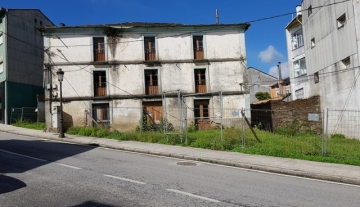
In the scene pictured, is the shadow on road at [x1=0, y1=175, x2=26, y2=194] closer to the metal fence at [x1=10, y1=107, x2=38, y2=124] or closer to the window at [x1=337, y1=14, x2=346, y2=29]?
the window at [x1=337, y1=14, x2=346, y2=29]

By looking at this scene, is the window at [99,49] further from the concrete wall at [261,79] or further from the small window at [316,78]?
the concrete wall at [261,79]

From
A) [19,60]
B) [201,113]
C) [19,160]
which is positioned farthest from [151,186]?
[19,60]

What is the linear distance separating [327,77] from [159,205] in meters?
18.8

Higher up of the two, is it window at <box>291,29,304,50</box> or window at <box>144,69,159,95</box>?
window at <box>291,29,304,50</box>

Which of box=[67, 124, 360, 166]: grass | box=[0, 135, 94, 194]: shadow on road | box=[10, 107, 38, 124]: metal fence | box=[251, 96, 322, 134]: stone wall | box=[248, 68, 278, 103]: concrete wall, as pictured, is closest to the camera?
box=[0, 135, 94, 194]: shadow on road

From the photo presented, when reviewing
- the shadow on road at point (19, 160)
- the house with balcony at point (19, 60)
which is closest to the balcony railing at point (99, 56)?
the house with balcony at point (19, 60)

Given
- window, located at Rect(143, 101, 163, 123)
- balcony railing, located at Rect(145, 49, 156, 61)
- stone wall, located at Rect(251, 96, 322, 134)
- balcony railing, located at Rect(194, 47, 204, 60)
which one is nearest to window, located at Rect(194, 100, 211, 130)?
window, located at Rect(143, 101, 163, 123)

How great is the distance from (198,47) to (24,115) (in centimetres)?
1816

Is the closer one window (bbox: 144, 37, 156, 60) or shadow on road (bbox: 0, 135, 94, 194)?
shadow on road (bbox: 0, 135, 94, 194)

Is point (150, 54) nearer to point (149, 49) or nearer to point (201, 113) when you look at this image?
point (149, 49)

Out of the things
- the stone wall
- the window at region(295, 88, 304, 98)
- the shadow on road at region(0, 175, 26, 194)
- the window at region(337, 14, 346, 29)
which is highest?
the window at region(337, 14, 346, 29)

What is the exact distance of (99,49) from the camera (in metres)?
24.3

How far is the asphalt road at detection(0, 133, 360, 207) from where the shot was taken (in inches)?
237

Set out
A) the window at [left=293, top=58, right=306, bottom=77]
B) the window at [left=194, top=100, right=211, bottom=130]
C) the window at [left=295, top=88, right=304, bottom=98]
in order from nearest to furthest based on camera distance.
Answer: the window at [left=194, top=100, right=211, bottom=130], the window at [left=295, top=88, right=304, bottom=98], the window at [left=293, top=58, right=306, bottom=77]
